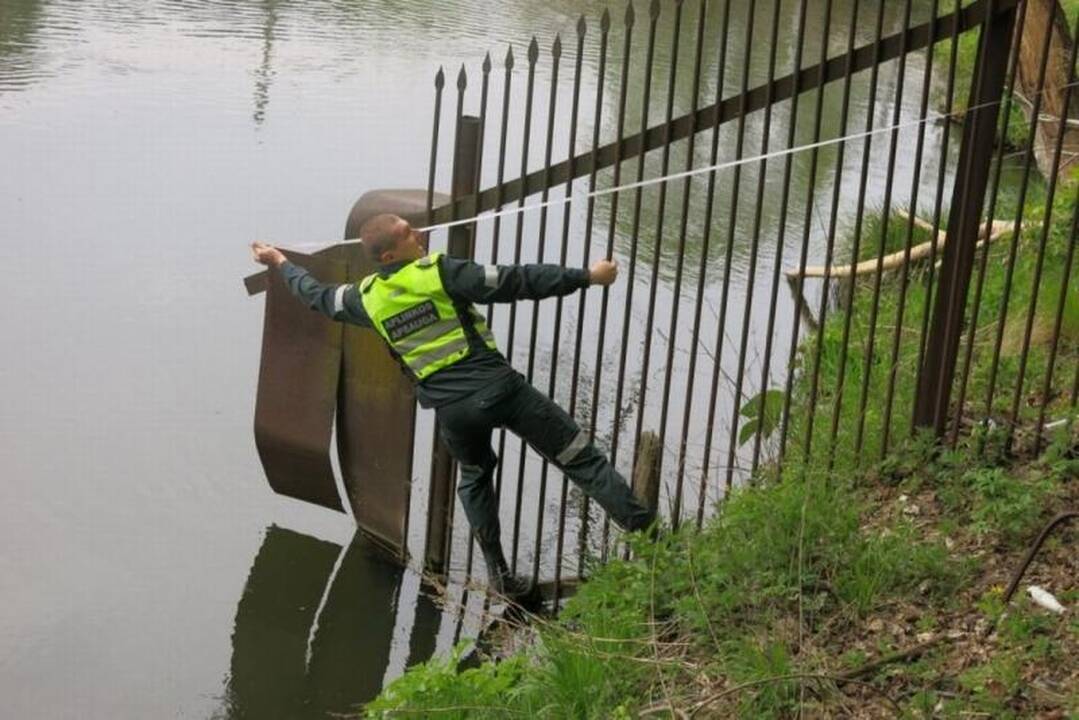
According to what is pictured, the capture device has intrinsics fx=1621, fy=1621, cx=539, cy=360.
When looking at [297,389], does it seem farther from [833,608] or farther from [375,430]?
[833,608]

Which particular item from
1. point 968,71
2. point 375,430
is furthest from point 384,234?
point 968,71

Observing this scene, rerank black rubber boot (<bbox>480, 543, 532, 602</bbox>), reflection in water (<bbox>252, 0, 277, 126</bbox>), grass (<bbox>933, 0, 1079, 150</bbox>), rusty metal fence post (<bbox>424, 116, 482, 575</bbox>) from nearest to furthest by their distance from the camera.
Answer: rusty metal fence post (<bbox>424, 116, 482, 575</bbox>), black rubber boot (<bbox>480, 543, 532, 602</bbox>), grass (<bbox>933, 0, 1079, 150</bbox>), reflection in water (<bbox>252, 0, 277, 126</bbox>)

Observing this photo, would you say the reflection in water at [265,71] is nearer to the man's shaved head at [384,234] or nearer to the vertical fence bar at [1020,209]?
the man's shaved head at [384,234]

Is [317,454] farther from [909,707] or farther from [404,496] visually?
[909,707]

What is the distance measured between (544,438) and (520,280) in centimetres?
69

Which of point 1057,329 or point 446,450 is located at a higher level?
point 1057,329

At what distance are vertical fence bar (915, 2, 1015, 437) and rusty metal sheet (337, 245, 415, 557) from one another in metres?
2.18

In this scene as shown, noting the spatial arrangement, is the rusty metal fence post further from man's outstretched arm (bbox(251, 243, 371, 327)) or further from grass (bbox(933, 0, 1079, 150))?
grass (bbox(933, 0, 1079, 150))

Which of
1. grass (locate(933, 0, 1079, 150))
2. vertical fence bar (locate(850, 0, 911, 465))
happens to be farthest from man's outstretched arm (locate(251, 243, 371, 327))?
grass (locate(933, 0, 1079, 150))

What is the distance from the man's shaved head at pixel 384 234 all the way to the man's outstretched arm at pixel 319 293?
0.20m

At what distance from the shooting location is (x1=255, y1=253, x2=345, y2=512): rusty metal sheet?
7.02 metres

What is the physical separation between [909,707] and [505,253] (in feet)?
21.5

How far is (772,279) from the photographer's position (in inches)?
308

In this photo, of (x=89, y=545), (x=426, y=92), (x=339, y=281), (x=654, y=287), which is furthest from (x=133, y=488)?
(x=426, y=92)
